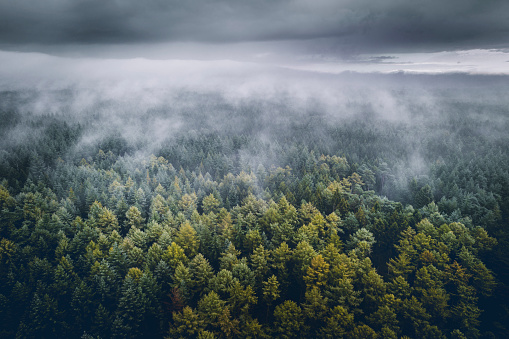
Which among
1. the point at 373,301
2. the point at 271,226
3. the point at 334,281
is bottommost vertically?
the point at 373,301

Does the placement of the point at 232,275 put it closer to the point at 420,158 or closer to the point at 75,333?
the point at 75,333

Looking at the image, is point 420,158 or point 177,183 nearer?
point 177,183

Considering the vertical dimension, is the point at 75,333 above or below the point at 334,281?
below

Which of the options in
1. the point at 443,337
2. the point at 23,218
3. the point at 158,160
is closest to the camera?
the point at 443,337

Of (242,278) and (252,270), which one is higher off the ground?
(242,278)

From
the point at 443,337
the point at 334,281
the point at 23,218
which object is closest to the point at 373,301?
the point at 334,281

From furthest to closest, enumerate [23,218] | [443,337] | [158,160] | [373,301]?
1. [158,160]
2. [23,218]
3. [373,301]
4. [443,337]

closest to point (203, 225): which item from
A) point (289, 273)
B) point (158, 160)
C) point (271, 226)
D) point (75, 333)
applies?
point (271, 226)

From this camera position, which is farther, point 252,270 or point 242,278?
point 252,270

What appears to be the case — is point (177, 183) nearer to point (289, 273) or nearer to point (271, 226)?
point (271, 226)
